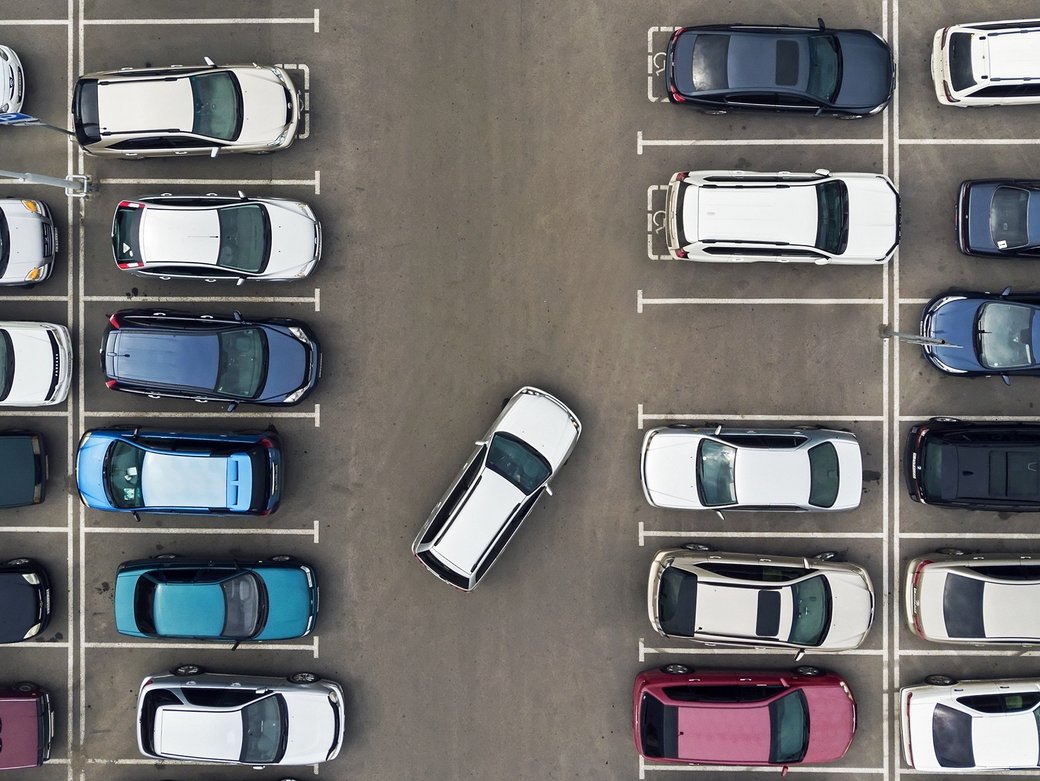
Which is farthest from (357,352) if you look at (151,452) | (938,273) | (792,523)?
(938,273)

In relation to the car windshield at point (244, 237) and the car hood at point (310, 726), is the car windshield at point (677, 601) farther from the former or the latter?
the car windshield at point (244, 237)

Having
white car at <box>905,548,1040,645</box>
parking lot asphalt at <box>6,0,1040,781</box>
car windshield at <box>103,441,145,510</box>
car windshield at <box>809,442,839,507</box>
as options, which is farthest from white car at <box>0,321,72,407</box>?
white car at <box>905,548,1040,645</box>

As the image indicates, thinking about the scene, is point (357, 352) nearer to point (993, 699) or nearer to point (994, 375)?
point (994, 375)

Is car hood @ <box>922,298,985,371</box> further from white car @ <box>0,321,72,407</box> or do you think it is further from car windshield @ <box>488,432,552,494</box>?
white car @ <box>0,321,72,407</box>

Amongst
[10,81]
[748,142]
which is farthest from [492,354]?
[10,81]

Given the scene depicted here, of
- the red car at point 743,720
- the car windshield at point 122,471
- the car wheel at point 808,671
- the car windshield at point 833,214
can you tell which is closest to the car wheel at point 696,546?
the red car at point 743,720

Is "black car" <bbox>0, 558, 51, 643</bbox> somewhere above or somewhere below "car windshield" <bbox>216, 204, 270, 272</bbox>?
below
